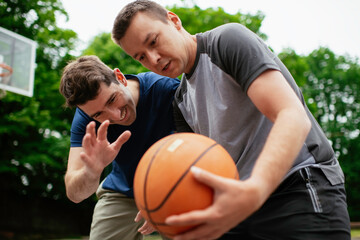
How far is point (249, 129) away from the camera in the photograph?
7.56 feet

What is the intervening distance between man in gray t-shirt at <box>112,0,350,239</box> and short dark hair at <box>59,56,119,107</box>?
822mm

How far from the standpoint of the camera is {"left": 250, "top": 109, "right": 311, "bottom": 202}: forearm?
4.97 feet

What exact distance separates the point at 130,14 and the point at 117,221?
260 cm

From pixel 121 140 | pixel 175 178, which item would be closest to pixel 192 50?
pixel 121 140

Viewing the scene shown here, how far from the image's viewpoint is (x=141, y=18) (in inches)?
93.9

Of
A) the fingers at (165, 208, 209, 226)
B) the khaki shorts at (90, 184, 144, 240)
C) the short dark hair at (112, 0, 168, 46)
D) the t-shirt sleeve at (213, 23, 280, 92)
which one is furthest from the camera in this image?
the khaki shorts at (90, 184, 144, 240)

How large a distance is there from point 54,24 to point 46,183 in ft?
26.9

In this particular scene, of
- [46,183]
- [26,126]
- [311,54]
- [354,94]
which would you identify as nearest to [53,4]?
[26,126]

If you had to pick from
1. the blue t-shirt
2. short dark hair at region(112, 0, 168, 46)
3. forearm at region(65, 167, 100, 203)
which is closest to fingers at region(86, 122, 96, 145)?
forearm at region(65, 167, 100, 203)

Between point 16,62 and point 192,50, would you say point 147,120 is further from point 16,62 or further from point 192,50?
point 16,62

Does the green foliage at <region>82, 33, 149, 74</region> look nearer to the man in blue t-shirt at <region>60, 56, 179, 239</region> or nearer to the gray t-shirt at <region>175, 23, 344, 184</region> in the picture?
the man in blue t-shirt at <region>60, 56, 179, 239</region>

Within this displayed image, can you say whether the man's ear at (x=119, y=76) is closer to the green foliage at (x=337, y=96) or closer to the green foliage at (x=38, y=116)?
the green foliage at (x=38, y=116)

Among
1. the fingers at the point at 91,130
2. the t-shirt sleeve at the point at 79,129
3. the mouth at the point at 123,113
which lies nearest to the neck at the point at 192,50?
the fingers at the point at 91,130

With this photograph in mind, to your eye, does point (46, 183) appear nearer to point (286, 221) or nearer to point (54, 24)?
point (54, 24)
